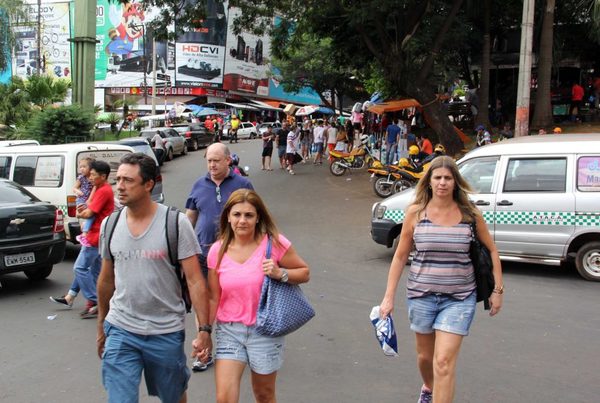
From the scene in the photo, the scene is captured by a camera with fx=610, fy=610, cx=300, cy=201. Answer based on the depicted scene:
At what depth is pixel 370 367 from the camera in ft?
16.5

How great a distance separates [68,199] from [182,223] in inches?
277

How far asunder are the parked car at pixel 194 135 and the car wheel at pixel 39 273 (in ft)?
79.6

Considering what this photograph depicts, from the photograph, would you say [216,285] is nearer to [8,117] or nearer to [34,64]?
[8,117]

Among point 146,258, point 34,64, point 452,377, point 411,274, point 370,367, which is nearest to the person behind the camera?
point 146,258

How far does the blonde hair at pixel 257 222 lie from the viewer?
3.40 m

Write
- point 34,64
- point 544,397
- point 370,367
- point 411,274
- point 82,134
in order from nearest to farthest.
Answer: point 411,274, point 544,397, point 370,367, point 82,134, point 34,64

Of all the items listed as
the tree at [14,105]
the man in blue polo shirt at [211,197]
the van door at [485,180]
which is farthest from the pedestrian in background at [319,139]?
the man in blue polo shirt at [211,197]

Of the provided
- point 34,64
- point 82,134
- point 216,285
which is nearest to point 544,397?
point 216,285

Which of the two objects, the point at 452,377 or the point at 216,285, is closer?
the point at 216,285

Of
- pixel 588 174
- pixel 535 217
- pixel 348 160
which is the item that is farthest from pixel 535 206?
pixel 348 160

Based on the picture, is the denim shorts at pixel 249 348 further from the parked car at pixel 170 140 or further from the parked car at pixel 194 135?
the parked car at pixel 194 135

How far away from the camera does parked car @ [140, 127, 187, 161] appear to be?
2717 centimetres

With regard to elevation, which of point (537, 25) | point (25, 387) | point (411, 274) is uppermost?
point (537, 25)

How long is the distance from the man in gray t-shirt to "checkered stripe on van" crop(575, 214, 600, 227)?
624 centimetres
